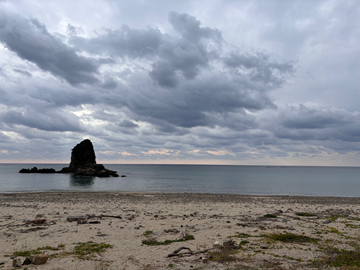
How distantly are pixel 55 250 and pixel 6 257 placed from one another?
1790 millimetres

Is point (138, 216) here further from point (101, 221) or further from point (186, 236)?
point (186, 236)

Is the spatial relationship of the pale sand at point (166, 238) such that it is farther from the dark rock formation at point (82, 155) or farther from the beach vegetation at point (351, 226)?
the dark rock formation at point (82, 155)

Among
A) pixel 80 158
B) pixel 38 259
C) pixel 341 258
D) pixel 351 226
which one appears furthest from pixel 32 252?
pixel 80 158

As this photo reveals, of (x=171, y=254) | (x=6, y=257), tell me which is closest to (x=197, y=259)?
(x=171, y=254)

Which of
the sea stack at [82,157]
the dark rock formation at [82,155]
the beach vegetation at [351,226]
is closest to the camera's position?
the beach vegetation at [351,226]

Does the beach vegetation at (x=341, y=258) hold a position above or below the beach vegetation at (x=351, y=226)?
above

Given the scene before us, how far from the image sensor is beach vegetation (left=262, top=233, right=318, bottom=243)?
11.3 m

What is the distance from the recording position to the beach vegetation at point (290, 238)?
11.3 m

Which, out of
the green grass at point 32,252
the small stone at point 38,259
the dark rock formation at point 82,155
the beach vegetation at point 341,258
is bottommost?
the green grass at point 32,252

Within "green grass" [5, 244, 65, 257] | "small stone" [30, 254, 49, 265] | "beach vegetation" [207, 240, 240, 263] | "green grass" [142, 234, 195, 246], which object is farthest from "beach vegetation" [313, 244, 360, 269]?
"green grass" [5, 244, 65, 257]

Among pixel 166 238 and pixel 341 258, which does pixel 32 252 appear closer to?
pixel 166 238

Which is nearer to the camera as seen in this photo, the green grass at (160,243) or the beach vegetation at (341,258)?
the beach vegetation at (341,258)

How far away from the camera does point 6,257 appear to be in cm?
902

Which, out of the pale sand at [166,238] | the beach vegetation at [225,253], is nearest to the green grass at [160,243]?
the pale sand at [166,238]
